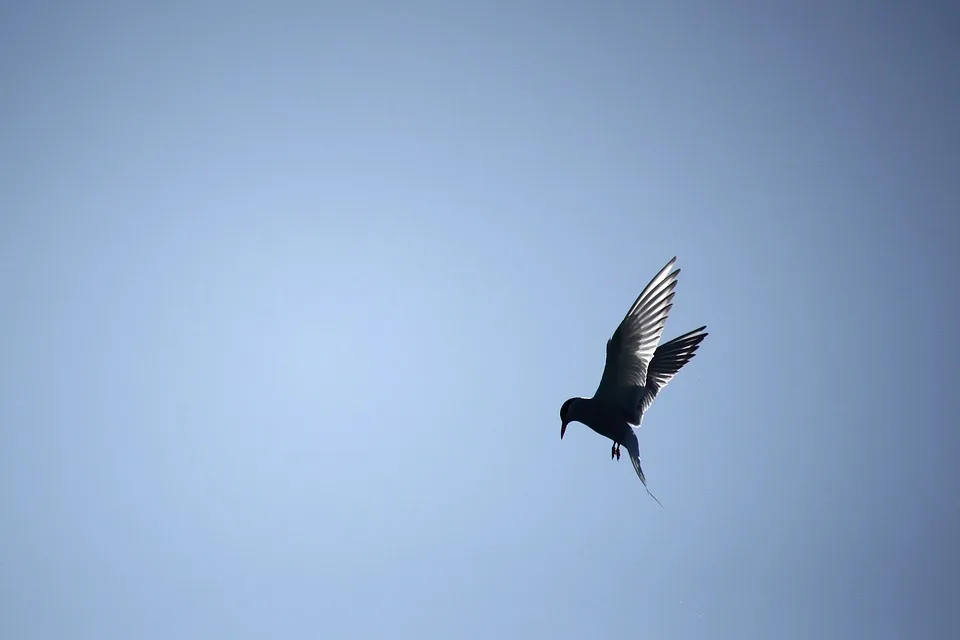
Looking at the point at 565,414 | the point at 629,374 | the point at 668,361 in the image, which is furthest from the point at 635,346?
the point at 668,361

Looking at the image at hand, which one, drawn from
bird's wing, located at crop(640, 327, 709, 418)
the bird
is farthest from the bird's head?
bird's wing, located at crop(640, 327, 709, 418)

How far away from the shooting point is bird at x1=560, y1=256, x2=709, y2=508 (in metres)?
9.38

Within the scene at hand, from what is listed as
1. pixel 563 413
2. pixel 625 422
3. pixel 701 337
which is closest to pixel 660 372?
pixel 701 337

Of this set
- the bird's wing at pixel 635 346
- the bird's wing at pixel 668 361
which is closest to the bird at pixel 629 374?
the bird's wing at pixel 635 346

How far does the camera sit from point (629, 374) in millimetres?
9523

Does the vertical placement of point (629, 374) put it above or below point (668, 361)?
below

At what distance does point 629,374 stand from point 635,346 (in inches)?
15.0

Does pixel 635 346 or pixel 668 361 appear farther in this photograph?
pixel 668 361

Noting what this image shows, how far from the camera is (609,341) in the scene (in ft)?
30.8

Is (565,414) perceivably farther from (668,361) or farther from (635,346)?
(668,361)

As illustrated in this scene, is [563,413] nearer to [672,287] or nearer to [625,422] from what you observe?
[625,422]

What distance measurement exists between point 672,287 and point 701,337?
2075 millimetres

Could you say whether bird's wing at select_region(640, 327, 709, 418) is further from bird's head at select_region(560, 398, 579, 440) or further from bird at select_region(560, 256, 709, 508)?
bird's head at select_region(560, 398, 579, 440)

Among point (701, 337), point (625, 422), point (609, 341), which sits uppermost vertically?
point (701, 337)
